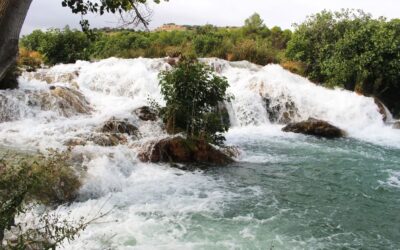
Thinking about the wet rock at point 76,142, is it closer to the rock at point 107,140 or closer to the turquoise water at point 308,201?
the rock at point 107,140

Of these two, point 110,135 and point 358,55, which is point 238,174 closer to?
point 110,135

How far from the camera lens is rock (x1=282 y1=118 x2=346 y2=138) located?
16.5 metres

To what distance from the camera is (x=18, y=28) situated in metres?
2.64

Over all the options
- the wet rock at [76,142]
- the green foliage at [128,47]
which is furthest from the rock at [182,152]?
the green foliage at [128,47]

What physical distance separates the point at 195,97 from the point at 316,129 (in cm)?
676

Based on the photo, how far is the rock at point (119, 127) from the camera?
12719 mm

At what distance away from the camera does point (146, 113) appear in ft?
45.9

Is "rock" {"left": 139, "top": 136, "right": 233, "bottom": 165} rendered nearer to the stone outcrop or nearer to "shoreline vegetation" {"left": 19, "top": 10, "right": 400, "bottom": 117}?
the stone outcrop

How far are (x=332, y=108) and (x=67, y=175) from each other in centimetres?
1466

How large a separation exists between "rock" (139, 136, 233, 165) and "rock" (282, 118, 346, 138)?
6108mm

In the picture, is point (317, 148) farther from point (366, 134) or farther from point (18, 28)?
point (18, 28)

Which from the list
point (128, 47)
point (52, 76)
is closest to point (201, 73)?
point (52, 76)

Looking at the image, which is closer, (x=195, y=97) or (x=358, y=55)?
(x=195, y=97)

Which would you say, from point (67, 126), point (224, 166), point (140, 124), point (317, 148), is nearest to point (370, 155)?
point (317, 148)
